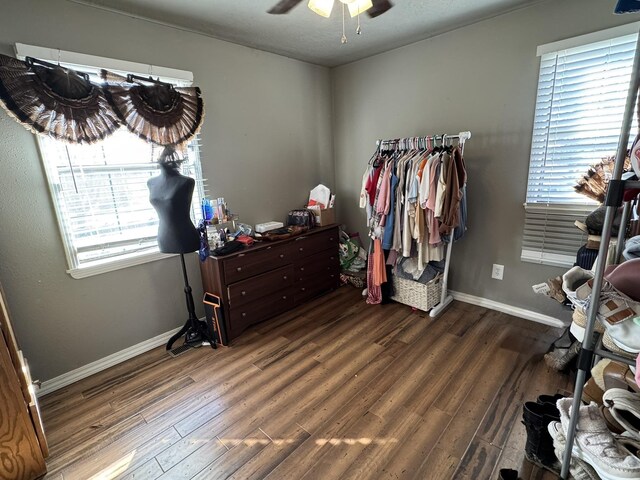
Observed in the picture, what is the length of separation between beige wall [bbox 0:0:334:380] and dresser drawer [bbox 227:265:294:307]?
42 centimetres

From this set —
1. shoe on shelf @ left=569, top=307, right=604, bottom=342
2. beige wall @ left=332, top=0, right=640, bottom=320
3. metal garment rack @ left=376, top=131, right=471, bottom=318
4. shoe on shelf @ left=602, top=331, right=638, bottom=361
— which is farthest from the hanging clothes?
shoe on shelf @ left=602, top=331, right=638, bottom=361

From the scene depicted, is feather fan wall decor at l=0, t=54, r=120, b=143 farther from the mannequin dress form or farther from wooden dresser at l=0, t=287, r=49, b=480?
wooden dresser at l=0, t=287, r=49, b=480

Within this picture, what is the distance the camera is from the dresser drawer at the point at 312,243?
2.90 meters

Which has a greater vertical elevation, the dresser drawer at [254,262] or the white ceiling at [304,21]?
the white ceiling at [304,21]

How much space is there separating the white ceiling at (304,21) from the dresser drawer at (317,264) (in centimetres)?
193

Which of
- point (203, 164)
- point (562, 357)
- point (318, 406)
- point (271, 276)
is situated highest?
point (203, 164)

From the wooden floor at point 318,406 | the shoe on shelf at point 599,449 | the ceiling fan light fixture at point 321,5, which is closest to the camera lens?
the shoe on shelf at point 599,449

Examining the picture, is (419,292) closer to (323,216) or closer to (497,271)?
(497,271)

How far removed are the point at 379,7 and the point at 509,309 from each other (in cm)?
260

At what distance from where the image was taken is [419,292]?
2787 mm

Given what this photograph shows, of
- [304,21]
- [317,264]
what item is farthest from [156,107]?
[317,264]

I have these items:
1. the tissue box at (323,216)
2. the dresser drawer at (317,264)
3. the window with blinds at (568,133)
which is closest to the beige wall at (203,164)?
the tissue box at (323,216)

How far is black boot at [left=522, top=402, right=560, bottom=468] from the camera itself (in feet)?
4.44

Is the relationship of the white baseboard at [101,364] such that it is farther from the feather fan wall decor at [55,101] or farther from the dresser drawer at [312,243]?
the feather fan wall decor at [55,101]
